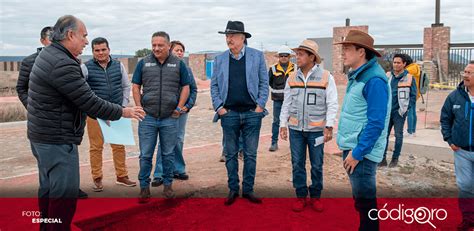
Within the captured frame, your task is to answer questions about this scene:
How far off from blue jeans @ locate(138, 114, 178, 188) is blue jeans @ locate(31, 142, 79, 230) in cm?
153

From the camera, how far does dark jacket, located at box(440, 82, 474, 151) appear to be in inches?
168

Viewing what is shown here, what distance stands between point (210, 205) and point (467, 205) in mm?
2682

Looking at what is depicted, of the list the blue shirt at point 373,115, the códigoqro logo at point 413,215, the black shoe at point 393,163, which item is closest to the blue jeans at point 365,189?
the blue shirt at point 373,115

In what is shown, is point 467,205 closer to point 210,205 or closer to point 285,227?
point 285,227

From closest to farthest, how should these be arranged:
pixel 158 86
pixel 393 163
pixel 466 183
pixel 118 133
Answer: pixel 466 183
pixel 118 133
pixel 158 86
pixel 393 163

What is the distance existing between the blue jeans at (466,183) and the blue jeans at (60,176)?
359cm

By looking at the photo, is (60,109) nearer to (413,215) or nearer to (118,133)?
(118,133)

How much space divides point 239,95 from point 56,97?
2.16 m

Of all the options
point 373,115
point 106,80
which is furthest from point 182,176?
point 373,115

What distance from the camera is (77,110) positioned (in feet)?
11.8

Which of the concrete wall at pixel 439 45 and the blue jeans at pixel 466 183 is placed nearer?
the blue jeans at pixel 466 183

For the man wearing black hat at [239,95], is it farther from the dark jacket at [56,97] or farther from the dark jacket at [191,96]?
the dark jacket at [56,97]

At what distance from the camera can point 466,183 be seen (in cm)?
428

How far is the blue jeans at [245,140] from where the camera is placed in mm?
5094
